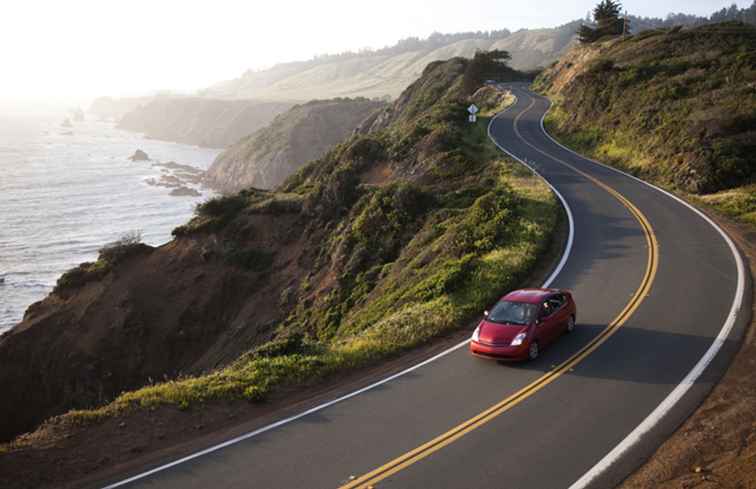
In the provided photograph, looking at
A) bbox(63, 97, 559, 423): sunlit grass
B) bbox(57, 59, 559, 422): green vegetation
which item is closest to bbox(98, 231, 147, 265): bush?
bbox(57, 59, 559, 422): green vegetation

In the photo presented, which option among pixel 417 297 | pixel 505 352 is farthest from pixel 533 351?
pixel 417 297

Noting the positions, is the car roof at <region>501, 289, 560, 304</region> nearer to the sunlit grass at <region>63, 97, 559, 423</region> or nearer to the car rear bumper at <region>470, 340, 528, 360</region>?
the car rear bumper at <region>470, 340, 528, 360</region>

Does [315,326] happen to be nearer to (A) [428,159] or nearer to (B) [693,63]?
(A) [428,159]

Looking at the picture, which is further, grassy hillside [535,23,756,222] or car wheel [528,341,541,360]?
grassy hillside [535,23,756,222]

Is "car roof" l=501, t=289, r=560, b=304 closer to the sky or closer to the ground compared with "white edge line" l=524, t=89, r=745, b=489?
closer to the sky

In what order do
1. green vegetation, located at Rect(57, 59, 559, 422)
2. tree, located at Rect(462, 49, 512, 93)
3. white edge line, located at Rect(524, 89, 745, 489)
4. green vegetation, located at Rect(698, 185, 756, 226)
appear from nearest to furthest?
white edge line, located at Rect(524, 89, 745, 489) → green vegetation, located at Rect(57, 59, 559, 422) → green vegetation, located at Rect(698, 185, 756, 226) → tree, located at Rect(462, 49, 512, 93)

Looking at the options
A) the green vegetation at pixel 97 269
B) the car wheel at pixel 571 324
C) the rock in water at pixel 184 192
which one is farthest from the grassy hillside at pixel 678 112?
the rock in water at pixel 184 192

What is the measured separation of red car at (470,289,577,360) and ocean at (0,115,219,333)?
155 feet

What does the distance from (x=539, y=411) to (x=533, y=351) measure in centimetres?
267

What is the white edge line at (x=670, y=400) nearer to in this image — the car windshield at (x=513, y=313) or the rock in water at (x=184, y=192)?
the car windshield at (x=513, y=313)

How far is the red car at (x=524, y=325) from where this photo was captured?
13.8 meters

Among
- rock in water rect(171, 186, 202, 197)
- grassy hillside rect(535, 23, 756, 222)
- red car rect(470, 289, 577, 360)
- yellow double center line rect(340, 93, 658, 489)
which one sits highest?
grassy hillside rect(535, 23, 756, 222)

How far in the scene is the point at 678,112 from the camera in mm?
Answer: 39312

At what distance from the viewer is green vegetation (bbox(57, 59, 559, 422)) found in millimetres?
14750
